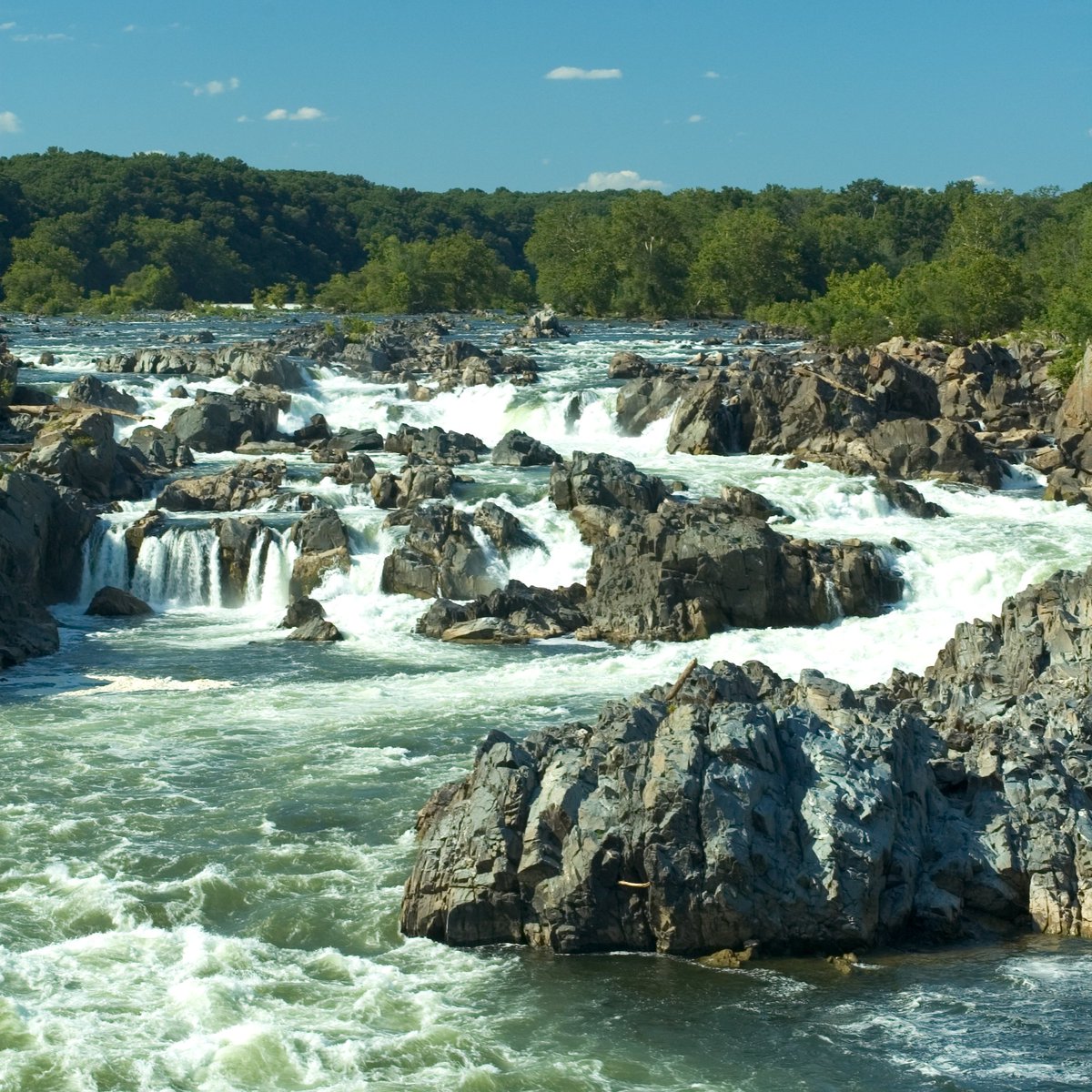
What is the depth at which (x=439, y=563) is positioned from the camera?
34.1 metres

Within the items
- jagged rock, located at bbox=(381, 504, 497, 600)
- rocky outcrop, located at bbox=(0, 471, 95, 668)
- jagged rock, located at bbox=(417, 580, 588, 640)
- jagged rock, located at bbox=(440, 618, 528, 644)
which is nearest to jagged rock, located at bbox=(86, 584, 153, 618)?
rocky outcrop, located at bbox=(0, 471, 95, 668)

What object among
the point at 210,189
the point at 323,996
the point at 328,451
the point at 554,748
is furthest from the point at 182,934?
the point at 210,189

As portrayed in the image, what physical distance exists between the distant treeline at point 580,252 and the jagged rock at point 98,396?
29.5 metres

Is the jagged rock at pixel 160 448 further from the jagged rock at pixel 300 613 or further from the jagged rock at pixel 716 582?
the jagged rock at pixel 716 582

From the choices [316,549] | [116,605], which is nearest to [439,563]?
[316,549]

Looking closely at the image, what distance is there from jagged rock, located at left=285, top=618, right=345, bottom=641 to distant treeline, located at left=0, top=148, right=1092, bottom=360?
31.9m

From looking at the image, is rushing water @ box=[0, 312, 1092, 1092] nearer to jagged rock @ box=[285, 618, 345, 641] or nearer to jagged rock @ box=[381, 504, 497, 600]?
jagged rock @ box=[285, 618, 345, 641]

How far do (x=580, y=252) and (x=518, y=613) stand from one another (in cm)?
7660

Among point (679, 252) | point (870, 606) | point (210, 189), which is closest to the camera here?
point (870, 606)

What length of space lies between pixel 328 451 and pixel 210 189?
354 ft

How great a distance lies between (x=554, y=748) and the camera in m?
18.0

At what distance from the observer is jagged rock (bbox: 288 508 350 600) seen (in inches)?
1356

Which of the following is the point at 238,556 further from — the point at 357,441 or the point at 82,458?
the point at 357,441

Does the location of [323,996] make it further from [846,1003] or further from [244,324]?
[244,324]
